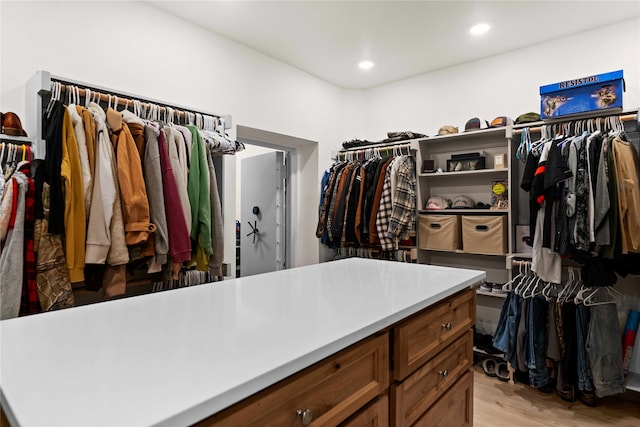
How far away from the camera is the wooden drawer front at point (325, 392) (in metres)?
0.63

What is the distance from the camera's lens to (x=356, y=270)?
5.17 ft

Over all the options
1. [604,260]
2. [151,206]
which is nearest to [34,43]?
[151,206]

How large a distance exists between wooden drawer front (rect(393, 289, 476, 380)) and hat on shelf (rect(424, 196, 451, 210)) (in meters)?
1.81

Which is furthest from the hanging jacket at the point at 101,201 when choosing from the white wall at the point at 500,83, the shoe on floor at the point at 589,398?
the shoe on floor at the point at 589,398

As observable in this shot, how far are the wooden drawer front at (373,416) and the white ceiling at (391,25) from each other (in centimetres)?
242

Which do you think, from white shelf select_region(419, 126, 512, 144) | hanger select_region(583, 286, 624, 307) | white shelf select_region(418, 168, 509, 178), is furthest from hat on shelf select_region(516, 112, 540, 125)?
hanger select_region(583, 286, 624, 307)

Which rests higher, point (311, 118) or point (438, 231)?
point (311, 118)

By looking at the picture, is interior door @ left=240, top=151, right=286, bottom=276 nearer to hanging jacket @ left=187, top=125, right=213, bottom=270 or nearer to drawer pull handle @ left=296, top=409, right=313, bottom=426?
hanging jacket @ left=187, top=125, right=213, bottom=270

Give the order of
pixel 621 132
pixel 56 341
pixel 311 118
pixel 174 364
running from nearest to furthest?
pixel 174 364, pixel 56 341, pixel 621 132, pixel 311 118

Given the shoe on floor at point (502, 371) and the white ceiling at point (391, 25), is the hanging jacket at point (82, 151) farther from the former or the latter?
the shoe on floor at point (502, 371)

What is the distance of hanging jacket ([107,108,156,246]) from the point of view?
1.67 metres

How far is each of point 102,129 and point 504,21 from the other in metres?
2.74

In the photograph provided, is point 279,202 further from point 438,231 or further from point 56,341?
point 56,341

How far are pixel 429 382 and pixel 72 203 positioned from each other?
160 centimetres
